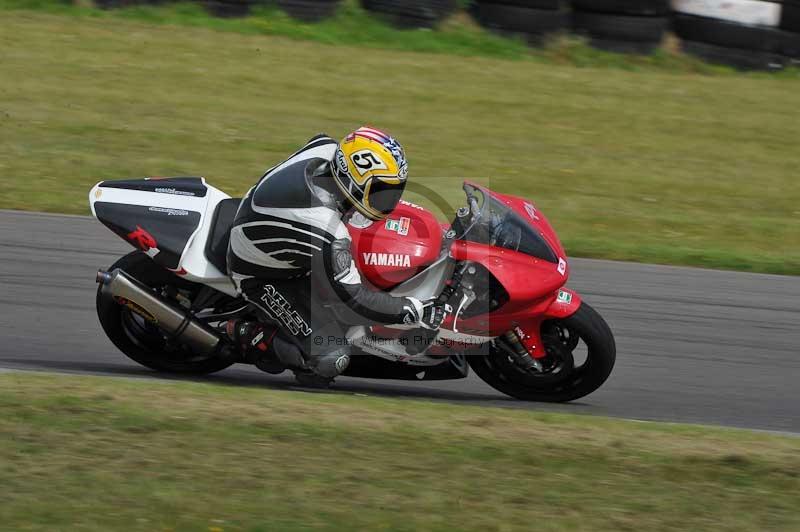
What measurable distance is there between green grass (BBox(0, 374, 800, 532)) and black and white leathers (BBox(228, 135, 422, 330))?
1.82 feet

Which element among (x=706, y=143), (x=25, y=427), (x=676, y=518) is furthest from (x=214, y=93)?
(x=676, y=518)

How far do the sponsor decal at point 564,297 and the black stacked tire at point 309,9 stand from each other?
978cm

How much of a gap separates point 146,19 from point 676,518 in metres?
12.2

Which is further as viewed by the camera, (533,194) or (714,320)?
(533,194)

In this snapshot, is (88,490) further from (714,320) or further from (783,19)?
(783,19)

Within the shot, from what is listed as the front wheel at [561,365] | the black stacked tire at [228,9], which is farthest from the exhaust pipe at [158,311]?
the black stacked tire at [228,9]

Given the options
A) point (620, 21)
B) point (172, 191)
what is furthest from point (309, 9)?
point (172, 191)

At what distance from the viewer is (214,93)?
12812 millimetres

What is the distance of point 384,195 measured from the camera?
222 inches

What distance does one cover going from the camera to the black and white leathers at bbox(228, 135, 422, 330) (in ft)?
18.3

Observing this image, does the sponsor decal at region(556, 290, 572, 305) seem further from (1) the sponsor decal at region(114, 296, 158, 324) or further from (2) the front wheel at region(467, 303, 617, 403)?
(1) the sponsor decal at region(114, 296, 158, 324)

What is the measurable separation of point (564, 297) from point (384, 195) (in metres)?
1.12

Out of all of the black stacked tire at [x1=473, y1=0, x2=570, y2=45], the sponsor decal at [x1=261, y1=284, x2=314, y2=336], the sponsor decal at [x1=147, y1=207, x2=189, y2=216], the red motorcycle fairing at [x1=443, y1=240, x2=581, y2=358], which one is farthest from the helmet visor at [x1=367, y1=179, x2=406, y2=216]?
the black stacked tire at [x1=473, y1=0, x2=570, y2=45]

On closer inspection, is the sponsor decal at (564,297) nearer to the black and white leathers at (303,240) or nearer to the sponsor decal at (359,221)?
the black and white leathers at (303,240)
